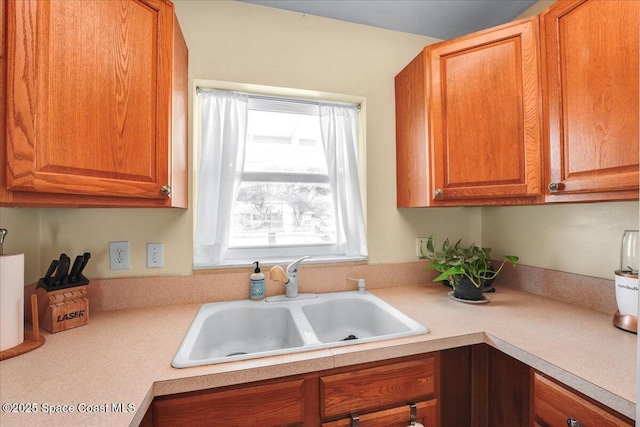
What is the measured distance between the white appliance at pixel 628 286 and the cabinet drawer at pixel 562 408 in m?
0.45

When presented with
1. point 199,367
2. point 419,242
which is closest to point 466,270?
point 419,242

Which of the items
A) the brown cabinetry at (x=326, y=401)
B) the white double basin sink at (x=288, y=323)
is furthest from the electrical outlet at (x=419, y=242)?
the brown cabinetry at (x=326, y=401)

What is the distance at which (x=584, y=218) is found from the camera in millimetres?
1277

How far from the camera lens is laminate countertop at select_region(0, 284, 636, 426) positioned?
0.64m

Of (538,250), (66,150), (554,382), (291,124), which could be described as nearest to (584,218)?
(538,250)

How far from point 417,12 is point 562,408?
188 cm

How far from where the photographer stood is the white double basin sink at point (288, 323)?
116cm

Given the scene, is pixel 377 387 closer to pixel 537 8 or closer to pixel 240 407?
pixel 240 407

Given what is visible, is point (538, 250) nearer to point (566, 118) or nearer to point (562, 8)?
point (566, 118)

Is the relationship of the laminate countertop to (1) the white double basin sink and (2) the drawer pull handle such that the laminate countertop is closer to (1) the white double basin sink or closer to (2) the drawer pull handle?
(1) the white double basin sink

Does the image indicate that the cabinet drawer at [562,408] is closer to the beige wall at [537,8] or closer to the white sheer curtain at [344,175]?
the white sheer curtain at [344,175]

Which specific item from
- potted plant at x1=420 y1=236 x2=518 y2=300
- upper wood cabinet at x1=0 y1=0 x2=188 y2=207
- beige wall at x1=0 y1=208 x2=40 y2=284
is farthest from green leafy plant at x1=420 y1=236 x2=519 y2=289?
beige wall at x1=0 y1=208 x2=40 y2=284

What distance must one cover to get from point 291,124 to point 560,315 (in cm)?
161

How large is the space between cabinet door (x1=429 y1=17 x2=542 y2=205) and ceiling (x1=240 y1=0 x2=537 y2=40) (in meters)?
0.39
